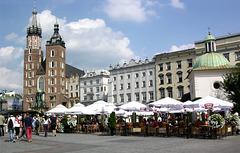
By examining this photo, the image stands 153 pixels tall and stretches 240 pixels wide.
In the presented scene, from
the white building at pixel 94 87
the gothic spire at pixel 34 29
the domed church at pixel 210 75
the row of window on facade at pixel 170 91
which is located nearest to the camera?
the domed church at pixel 210 75

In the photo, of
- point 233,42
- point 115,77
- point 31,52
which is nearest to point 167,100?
point 233,42

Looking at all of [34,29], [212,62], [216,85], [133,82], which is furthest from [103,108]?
[34,29]

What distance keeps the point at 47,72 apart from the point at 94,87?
2059 cm

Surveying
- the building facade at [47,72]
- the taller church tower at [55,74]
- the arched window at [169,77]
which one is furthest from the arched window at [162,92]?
the taller church tower at [55,74]

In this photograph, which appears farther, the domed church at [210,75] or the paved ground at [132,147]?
the domed church at [210,75]

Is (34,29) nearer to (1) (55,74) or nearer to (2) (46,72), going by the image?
(2) (46,72)

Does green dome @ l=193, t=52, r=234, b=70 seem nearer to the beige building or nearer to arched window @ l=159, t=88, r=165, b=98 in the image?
the beige building

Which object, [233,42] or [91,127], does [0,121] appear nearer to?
[91,127]

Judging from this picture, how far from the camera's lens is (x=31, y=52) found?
92250 mm

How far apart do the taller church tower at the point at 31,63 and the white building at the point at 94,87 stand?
68.1 ft

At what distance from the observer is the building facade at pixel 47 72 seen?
84750 mm

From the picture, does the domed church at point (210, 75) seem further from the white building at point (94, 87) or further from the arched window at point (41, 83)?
the arched window at point (41, 83)

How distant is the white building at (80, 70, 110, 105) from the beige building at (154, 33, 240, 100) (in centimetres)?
2007

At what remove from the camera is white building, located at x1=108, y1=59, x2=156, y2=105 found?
61.0 metres
